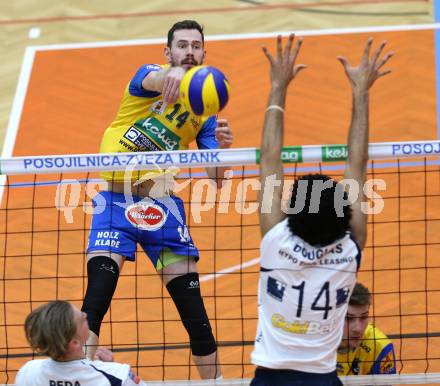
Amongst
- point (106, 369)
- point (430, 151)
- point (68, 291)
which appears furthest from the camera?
point (68, 291)

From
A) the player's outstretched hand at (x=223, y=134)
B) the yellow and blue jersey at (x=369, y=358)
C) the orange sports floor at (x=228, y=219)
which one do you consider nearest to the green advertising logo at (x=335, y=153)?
the player's outstretched hand at (x=223, y=134)

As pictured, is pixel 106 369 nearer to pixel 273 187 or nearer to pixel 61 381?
pixel 61 381

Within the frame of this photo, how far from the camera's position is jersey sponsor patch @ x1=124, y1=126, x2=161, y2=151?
24.9 feet

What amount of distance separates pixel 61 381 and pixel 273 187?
1.51 metres

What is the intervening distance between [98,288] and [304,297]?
2280mm

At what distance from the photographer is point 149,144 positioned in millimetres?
7590

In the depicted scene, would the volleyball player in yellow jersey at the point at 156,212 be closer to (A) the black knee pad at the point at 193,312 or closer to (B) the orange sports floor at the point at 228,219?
(A) the black knee pad at the point at 193,312

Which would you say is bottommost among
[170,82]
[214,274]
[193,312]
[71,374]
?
[71,374]

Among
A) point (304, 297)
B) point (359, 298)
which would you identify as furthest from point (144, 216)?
point (304, 297)

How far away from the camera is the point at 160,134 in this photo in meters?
7.60

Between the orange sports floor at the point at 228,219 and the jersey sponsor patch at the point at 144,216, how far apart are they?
142 cm

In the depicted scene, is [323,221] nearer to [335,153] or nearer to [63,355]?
[335,153]

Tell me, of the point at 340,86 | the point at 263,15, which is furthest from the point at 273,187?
the point at 263,15

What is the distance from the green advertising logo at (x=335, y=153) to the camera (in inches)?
246
